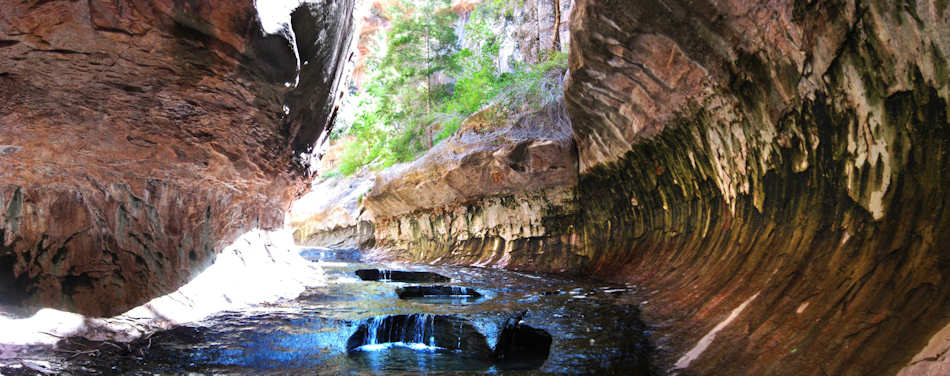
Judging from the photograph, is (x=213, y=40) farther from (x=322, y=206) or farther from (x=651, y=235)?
(x=322, y=206)

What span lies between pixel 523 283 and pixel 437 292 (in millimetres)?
1844

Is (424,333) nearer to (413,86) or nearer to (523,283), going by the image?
(523,283)

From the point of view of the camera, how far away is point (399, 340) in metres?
5.88

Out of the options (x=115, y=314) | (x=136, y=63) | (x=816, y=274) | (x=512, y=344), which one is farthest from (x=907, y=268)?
(x=115, y=314)

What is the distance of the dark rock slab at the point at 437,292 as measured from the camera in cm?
796

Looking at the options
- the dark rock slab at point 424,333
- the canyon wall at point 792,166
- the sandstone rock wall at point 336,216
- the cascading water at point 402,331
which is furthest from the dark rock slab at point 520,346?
the sandstone rock wall at point 336,216

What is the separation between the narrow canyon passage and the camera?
306 cm

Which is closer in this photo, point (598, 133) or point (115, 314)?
point (115, 314)

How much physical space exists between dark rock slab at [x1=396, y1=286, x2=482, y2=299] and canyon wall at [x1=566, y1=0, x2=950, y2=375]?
2.88 meters

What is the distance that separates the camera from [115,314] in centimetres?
473

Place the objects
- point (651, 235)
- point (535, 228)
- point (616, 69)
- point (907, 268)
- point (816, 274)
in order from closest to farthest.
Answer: point (907, 268)
point (816, 274)
point (616, 69)
point (651, 235)
point (535, 228)

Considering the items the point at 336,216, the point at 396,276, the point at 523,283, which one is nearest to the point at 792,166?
the point at 523,283

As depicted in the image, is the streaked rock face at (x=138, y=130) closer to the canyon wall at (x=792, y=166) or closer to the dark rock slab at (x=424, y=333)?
the dark rock slab at (x=424, y=333)

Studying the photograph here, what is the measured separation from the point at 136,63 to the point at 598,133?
7303 millimetres
